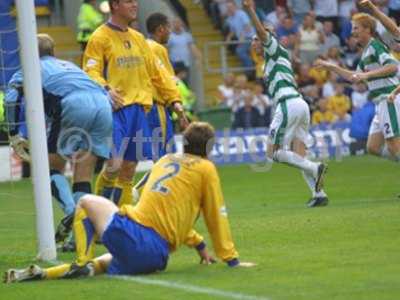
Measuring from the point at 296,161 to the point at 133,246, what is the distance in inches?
270

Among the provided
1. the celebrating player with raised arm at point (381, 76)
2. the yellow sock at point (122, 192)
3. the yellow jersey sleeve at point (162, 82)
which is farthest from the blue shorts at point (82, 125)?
the celebrating player with raised arm at point (381, 76)

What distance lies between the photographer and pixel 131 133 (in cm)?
1321

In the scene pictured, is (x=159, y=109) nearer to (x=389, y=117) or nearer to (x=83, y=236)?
(x=389, y=117)

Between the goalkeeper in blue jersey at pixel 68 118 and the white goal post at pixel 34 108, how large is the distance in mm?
667

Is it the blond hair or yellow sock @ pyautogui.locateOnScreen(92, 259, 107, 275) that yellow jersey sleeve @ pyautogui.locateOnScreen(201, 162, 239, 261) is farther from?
the blond hair

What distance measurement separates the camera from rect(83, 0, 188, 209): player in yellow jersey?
13.0 metres

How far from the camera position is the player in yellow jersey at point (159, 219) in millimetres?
9594

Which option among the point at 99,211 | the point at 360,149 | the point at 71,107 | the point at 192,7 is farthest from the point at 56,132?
the point at 192,7

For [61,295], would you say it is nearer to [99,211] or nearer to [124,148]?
[99,211]

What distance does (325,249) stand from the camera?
11062 millimetres

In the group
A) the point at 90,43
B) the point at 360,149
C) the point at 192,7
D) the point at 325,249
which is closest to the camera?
the point at 325,249

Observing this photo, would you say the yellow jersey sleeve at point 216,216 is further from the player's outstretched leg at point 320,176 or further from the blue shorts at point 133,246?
the player's outstretched leg at point 320,176

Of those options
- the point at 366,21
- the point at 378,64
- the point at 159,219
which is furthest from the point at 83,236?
the point at 378,64

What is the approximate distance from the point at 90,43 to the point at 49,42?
116 cm
